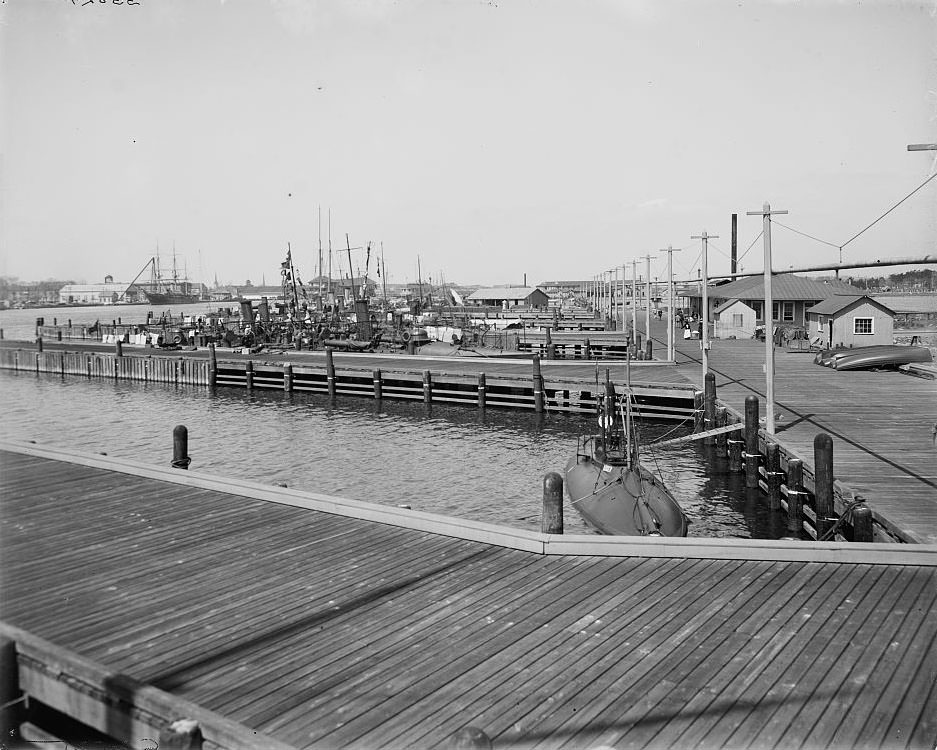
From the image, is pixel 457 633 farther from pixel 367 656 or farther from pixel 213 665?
pixel 213 665

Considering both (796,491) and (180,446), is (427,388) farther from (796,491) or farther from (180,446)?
(796,491)

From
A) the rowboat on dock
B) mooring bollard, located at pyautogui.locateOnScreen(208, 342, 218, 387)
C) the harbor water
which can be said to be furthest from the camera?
mooring bollard, located at pyautogui.locateOnScreen(208, 342, 218, 387)

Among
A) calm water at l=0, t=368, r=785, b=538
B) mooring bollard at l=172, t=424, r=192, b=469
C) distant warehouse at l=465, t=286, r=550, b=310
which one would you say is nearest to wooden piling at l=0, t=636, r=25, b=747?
mooring bollard at l=172, t=424, r=192, b=469

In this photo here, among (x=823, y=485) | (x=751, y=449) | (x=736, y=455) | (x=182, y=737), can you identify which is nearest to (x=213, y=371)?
(x=736, y=455)

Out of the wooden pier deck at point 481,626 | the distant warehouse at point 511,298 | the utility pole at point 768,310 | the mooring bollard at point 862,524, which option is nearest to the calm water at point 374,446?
the utility pole at point 768,310

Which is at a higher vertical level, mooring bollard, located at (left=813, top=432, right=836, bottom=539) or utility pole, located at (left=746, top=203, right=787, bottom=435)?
utility pole, located at (left=746, top=203, right=787, bottom=435)

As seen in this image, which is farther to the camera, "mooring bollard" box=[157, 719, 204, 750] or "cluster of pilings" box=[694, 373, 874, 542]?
"cluster of pilings" box=[694, 373, 874, 542]

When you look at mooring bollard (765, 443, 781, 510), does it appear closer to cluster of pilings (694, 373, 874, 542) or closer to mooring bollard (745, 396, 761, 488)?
cluster of pilings (694, 373, 874, 542)

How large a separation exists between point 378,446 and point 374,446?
151mm

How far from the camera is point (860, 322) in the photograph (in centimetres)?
4300

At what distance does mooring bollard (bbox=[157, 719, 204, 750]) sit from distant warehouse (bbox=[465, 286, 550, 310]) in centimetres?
13406

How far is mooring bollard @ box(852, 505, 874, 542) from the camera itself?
46.3 feet

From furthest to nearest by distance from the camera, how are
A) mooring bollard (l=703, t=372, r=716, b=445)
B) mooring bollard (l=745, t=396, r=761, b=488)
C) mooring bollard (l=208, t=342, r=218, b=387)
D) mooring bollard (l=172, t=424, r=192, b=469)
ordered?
mooring bollard (l=208, t=342, r=218, b=387) → mooring bollard (l=703, t=372, r=716, b=445) → mooring bollard (l=745, t=396, r=761, b=488) → mooring bollard (l=172, t=424, r=192, b=469)

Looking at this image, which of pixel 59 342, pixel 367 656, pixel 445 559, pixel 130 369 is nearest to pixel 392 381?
pixel 130 369
